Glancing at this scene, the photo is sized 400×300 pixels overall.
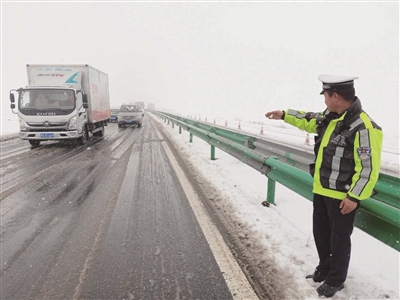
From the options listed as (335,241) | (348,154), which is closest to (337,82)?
(348,154)

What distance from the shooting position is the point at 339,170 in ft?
6.68

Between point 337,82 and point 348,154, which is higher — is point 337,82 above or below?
above

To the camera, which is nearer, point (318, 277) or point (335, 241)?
point (335, 241)

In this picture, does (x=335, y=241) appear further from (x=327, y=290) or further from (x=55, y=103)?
(x=55, y=103)

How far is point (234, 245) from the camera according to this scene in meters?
2.99

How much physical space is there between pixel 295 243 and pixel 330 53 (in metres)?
103

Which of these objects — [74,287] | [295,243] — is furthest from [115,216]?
[295,243]

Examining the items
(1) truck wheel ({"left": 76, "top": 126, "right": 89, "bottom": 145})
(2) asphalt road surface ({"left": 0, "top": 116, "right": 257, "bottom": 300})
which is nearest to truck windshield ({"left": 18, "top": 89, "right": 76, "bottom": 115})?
(1) truck wheel ({"left": 76, "top": 126, "right": 89, "bottom": 145})

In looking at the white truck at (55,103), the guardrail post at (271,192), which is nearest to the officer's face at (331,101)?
the guardrail post at (271,192)

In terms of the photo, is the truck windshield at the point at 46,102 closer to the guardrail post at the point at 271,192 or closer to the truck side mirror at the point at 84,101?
the truck side mirror at the point at 84,101

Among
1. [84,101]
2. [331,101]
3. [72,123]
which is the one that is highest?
[84,101]

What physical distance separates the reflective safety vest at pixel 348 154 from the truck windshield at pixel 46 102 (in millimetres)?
10286

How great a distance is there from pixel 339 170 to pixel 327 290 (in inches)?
41.2

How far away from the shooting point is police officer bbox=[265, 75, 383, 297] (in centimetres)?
187
